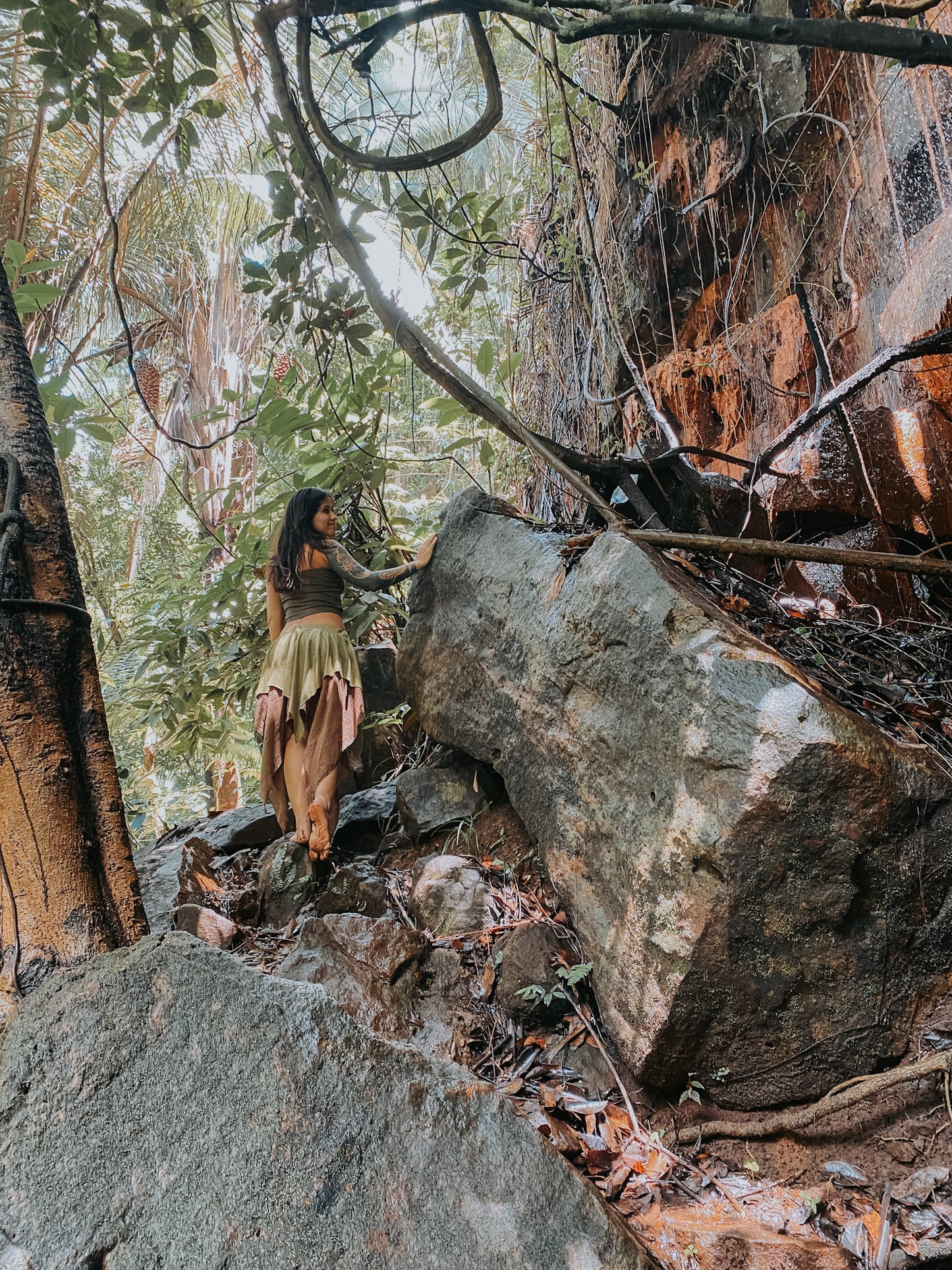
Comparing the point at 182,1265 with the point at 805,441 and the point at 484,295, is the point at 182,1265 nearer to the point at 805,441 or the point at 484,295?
the point at 484,295

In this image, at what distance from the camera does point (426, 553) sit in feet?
13.0

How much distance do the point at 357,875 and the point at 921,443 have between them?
334 centimetres

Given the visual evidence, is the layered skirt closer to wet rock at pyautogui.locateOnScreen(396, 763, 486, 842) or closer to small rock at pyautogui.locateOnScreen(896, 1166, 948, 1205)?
wet rock at pyautogui.locateOnScreen(396, 763, 486, 842)

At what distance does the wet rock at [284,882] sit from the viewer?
3.88 meters

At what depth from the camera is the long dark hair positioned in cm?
434

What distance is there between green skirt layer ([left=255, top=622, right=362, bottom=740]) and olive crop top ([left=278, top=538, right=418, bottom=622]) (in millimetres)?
138

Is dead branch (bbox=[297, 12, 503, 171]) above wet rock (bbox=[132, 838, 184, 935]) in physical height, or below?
above

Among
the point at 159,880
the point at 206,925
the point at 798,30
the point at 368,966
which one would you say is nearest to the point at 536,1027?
the point at 368,966

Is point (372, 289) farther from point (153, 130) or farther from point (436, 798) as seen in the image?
point (436, 798)

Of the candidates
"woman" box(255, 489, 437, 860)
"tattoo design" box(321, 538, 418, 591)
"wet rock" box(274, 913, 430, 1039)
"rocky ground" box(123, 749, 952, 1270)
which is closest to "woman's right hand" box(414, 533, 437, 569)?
"woman" box(255, 489, 437, 860)

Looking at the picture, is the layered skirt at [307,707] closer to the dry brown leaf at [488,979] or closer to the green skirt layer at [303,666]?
the green skirt layer at [303,666]

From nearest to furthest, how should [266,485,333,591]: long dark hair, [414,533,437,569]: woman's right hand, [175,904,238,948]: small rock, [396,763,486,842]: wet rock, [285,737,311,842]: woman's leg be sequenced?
[175,904,238,948]: small rock < [396,763,486,842]: wet rock < [414,533,437,569]: woman's right hand < [285,737,311,842]: woman's leg < [266,485,333,591]: long dark hair

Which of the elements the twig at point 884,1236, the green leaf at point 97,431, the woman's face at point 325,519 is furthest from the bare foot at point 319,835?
the twig at point 884,1236

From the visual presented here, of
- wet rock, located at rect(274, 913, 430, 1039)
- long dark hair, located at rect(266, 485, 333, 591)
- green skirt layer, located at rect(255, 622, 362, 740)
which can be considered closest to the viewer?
wet rock, located at rect(274, 913, 430, 1039)
